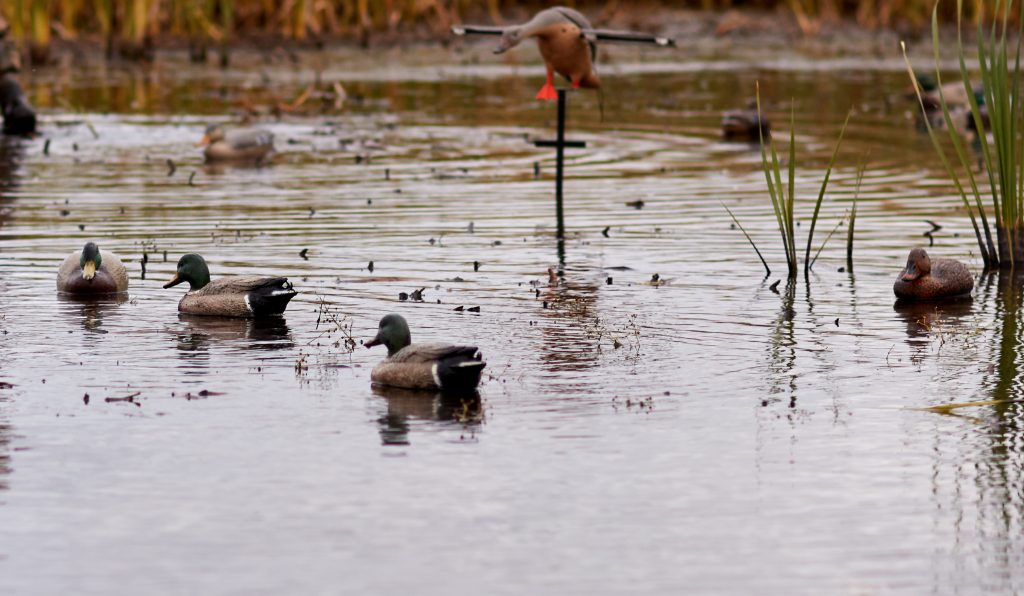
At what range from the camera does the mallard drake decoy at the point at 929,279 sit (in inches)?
477

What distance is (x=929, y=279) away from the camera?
1219 cm

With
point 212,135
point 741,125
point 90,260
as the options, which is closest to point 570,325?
point 90,260

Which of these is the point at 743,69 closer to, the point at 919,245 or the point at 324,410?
the point at 919,245

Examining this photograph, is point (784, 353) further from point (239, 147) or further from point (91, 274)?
point (239, 147)

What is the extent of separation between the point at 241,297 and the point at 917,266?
4.32 meters

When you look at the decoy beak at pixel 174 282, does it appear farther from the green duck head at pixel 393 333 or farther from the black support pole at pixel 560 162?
the black support pole at pixel 560 162

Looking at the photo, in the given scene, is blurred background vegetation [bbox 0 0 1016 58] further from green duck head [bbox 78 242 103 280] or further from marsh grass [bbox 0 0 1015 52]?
green duck head [bbox 78 242 103 280]

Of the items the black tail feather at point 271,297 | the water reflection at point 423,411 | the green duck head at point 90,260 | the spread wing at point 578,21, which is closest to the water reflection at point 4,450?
the water reflection at point 423,411

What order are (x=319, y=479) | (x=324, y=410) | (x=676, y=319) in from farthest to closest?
(x=676, y=319)
(x=324, y=410)
(x=319, y=479)

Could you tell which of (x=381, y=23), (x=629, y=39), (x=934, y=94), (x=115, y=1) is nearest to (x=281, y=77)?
(x=115, y=1)

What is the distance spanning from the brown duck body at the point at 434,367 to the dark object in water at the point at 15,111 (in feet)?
50.7

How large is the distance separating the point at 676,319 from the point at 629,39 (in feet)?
12.4

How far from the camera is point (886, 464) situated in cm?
818

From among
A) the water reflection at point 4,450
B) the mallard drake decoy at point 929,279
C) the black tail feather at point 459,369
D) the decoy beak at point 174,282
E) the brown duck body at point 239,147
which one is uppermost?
the brown duck body at point 239,147
